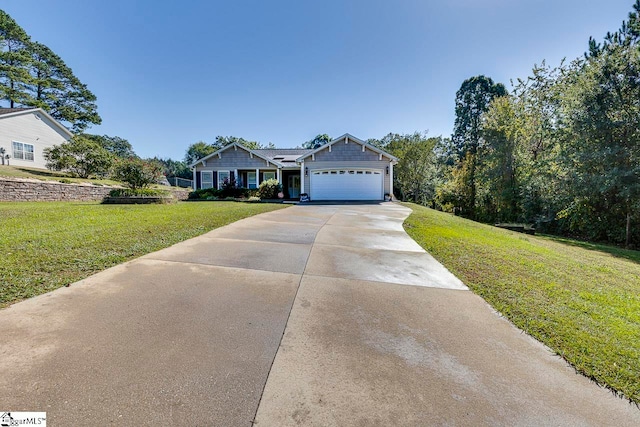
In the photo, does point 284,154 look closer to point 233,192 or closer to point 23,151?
point 233,192

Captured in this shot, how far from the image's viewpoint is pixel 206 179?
77.4 ft

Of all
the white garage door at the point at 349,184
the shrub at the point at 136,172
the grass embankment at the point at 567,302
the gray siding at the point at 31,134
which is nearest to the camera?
the grass embankment at the point at 567,302

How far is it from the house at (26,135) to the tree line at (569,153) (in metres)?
33.2

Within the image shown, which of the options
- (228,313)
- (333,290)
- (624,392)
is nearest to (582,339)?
(624,392)

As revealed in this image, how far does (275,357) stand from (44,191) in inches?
664

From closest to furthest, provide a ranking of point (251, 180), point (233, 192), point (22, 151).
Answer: point (22, 151) → point (233, 192) → point (251, 180)

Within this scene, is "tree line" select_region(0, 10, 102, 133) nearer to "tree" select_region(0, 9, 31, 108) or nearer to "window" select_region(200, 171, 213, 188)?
"tree" select_region(0, 9, 31, 108)

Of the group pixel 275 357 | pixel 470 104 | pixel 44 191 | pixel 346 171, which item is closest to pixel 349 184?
pixel 346 171

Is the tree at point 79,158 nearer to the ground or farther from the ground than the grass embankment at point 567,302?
farther from the ground

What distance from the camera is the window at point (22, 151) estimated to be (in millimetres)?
18844

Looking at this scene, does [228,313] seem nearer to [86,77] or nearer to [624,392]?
[624,392]

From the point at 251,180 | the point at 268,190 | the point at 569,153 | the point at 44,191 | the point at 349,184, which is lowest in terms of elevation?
the point at 44,191

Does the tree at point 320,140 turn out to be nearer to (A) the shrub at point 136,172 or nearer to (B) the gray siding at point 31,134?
(B) the gray siding at point 31,134

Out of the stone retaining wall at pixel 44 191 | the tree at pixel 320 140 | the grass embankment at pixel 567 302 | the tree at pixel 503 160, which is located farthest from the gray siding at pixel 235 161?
the tree at pixel 320 140
